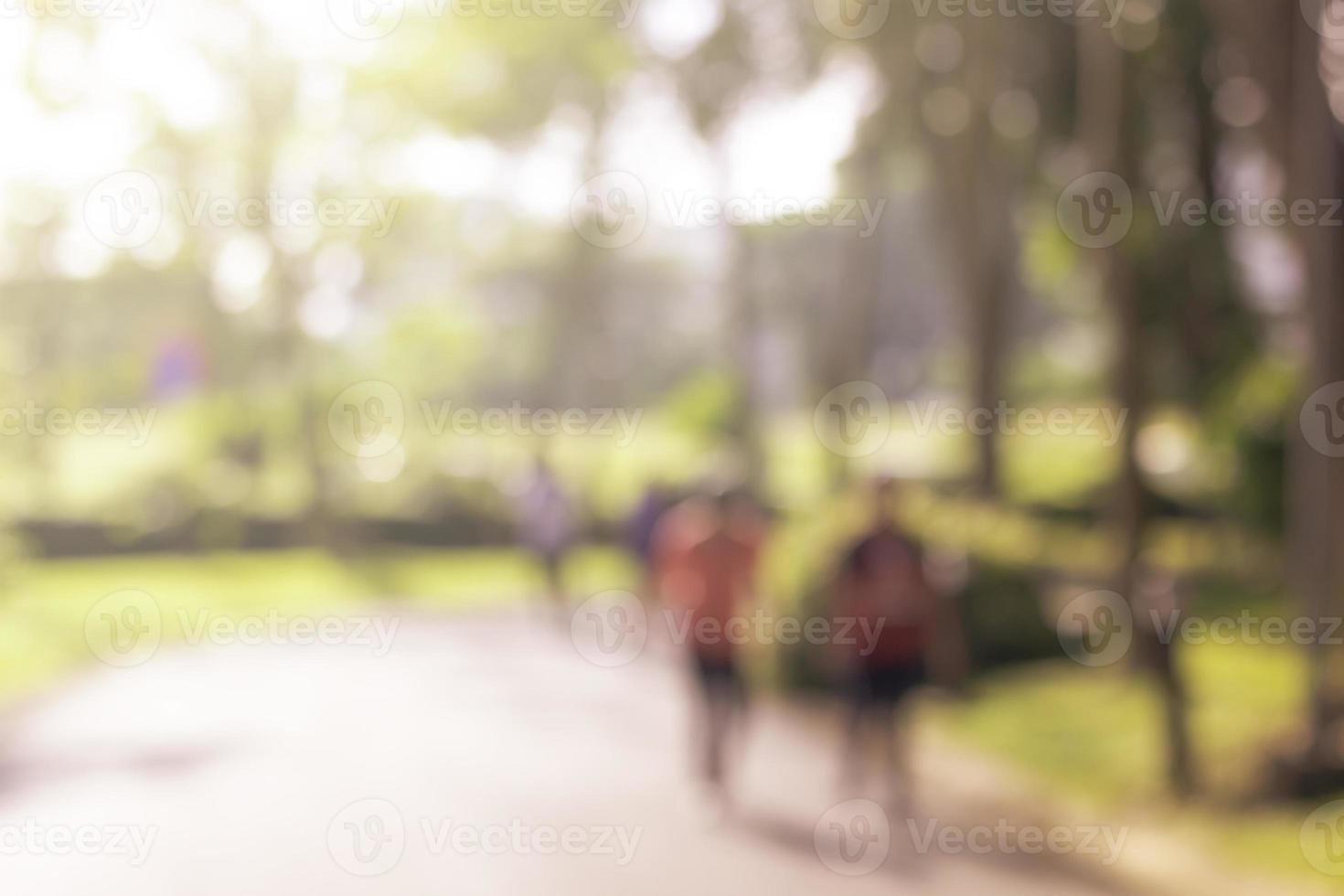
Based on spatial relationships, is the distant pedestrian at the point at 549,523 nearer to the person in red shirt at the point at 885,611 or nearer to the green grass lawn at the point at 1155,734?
the green grass lawn at the point at 1155,734

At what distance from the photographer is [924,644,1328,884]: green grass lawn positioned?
8.66 meters

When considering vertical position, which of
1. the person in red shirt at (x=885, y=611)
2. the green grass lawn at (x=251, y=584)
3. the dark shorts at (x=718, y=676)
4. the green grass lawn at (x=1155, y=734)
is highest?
the person in red shirt at (x=885, y=611)

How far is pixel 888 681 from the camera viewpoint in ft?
30.3

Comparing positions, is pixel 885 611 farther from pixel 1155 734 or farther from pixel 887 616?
pixel 1155 734

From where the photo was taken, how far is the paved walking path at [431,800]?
7598 millimetres

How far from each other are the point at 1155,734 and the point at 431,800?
205 inches

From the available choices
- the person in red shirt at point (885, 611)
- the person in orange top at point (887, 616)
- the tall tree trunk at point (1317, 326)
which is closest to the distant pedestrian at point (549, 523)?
the person in orange top at point (887, 616)

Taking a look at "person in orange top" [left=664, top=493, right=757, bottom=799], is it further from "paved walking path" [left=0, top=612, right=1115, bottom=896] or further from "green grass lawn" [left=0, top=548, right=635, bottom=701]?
"green grass lawn" [left=0, top=548, right=635, bottom=701]

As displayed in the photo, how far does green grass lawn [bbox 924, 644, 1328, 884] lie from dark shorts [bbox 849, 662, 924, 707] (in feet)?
5.08

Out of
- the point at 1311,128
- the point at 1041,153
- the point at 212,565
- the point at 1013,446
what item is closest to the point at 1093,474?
the point at 1013,446

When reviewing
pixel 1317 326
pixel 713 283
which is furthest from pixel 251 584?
pixel 1317 326

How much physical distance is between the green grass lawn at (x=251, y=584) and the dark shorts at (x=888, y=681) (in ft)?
31.1

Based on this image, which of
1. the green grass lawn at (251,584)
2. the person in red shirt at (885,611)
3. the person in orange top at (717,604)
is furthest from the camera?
the green grass lawn at (251,584)

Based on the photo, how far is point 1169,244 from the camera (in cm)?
2017
